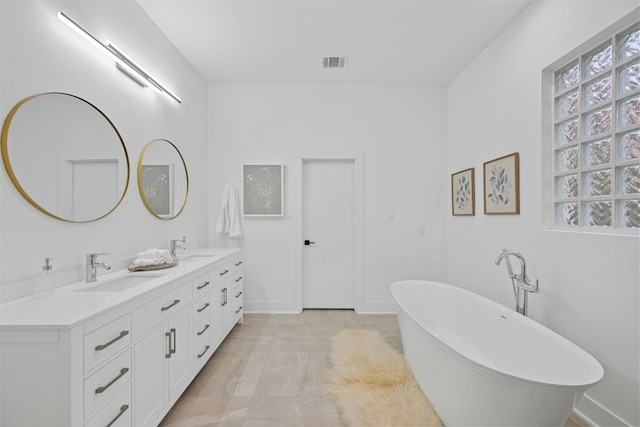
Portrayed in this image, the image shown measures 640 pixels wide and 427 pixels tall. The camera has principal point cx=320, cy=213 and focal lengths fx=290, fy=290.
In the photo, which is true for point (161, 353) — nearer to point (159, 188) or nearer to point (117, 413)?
point (117, 413)

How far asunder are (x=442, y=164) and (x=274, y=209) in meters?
2.15

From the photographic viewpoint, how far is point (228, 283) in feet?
9.09

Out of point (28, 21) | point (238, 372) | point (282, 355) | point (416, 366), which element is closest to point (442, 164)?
point (416, 366)

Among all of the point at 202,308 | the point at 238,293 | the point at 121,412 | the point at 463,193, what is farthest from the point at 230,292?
the point at 463,193

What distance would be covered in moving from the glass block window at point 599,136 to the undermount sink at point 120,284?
2.79 metres

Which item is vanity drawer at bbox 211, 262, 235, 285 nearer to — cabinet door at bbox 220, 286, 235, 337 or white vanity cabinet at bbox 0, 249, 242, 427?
cabinet door at bbox 220, 286, 235, 337

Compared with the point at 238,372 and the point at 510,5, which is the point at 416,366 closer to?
the point at 238,372

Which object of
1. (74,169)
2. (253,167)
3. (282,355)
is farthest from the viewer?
(253,167)

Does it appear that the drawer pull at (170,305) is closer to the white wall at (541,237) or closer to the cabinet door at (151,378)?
the cabinet door at (151,378)

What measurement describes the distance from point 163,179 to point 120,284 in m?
1.08

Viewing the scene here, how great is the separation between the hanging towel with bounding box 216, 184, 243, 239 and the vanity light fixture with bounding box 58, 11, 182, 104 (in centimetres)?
124

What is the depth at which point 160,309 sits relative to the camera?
63.3 inches

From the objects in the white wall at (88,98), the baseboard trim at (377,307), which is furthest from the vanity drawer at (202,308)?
the baseboard trim at (377,307)

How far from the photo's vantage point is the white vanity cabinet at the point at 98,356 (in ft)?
3.36
